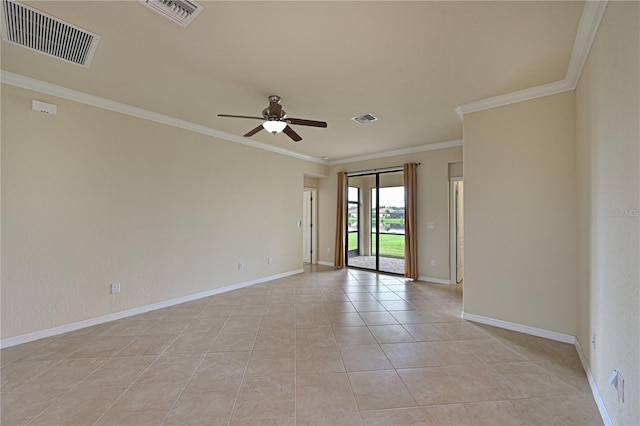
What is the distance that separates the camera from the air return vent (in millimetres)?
1938

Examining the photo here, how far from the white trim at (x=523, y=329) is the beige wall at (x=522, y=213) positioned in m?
0.04

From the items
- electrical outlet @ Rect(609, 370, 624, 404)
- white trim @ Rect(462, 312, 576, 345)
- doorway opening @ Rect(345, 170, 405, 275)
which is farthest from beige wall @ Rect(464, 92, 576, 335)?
doorway opening @ Rect(345, 170, 405, 275)

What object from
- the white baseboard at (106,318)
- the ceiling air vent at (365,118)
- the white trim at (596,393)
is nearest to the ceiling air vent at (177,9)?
the ceiling air vent at (365,118)

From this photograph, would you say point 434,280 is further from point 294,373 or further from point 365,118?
point 294,373

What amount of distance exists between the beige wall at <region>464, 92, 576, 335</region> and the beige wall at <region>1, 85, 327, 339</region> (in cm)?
386

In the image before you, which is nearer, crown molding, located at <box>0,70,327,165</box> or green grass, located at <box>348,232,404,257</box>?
crown molding, located at <box>0,70,327,165</box>

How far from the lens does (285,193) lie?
19.5 ft

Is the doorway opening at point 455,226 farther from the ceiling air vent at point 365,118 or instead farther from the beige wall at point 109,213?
the beige wall at point 109,213

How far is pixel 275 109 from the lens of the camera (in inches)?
114

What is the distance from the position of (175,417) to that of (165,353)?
102 cm

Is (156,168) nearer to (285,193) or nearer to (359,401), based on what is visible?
(285,193)

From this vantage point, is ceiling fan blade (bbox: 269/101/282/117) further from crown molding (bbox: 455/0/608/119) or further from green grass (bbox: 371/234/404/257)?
green grass (bbox: 371/234/404/257)

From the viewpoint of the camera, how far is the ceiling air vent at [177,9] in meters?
1.79

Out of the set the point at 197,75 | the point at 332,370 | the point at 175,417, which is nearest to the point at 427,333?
the point at 332,370
